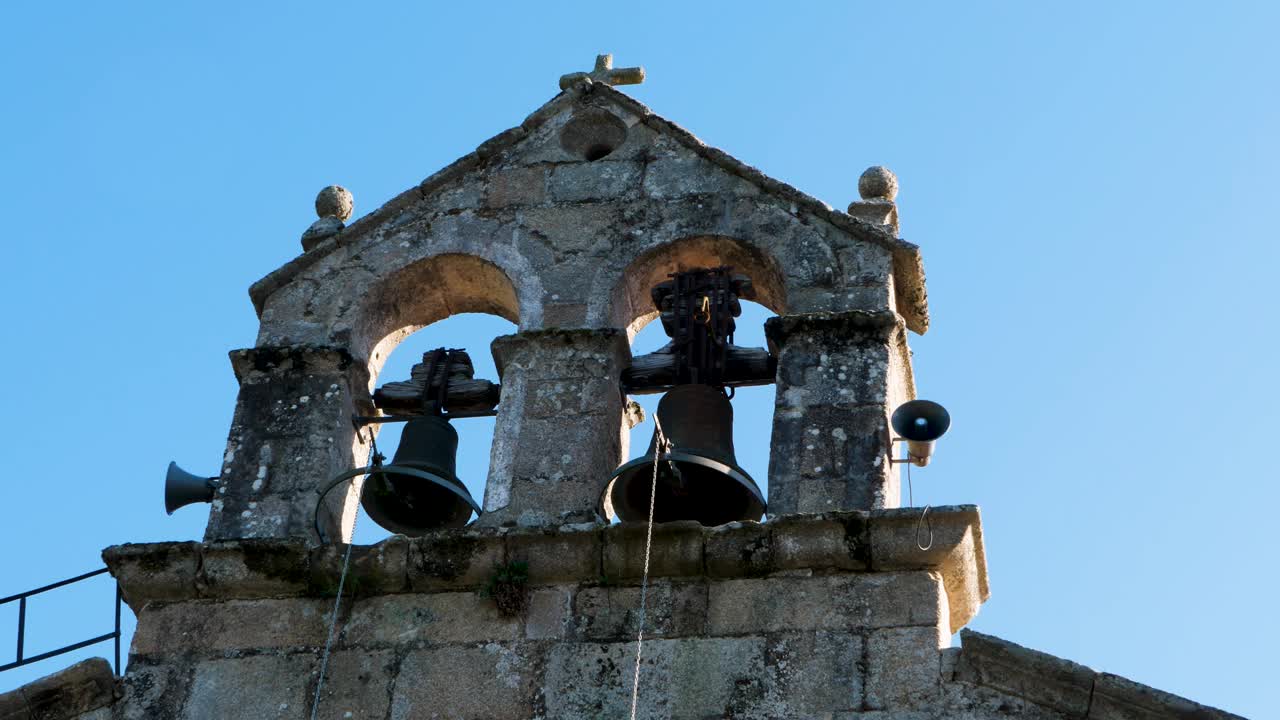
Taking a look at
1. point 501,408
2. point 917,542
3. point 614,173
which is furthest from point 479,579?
point 614,173

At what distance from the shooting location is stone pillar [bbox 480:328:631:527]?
9.59 m

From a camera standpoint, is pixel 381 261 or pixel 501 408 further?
pixel 381 261

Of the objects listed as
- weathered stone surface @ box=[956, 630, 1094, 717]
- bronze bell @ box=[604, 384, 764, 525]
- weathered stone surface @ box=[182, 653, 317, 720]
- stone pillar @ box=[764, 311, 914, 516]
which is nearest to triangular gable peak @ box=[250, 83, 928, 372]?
stone pillar @ box=[764, 311, 914, 516]

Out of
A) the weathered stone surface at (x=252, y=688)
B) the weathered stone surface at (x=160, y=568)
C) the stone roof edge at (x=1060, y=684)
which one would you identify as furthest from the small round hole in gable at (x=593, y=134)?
the stone roof edge at (x=1060, y=684)

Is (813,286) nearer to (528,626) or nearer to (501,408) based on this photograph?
(501,408)

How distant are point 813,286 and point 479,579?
199 centimetres

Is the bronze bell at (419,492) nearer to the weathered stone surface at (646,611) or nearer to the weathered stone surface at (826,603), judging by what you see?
Answer: the weathered stone surface at (646,611)

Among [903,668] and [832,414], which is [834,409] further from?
[903,668]

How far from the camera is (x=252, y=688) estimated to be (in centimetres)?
906

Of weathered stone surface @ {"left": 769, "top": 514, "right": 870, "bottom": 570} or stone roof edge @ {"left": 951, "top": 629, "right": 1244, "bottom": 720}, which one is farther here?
weathered stone surface @ {"left": 769, "top": 514, "right": 870, "bottom": 570}

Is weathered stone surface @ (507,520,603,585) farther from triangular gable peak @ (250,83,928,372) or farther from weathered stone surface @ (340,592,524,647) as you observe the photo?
triangular gable peak @ (250,83,928,372)

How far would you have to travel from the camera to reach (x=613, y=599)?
9039 millimetres

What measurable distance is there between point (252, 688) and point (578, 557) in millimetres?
1311

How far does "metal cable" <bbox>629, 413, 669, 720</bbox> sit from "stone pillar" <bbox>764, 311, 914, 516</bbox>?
17.4 inches
